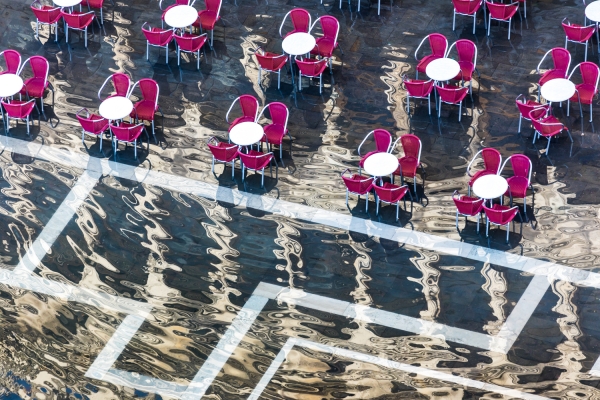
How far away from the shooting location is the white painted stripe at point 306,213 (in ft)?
48.7

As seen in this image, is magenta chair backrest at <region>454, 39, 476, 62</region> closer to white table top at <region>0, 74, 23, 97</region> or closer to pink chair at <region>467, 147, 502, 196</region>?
pink chair at <region>467, 147, 502, 196</region>

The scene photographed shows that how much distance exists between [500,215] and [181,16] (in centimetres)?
660

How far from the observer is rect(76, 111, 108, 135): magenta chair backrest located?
16578 mm

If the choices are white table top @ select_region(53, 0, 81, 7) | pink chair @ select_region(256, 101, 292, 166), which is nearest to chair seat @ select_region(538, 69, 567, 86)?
pink chair @ select_region(256, 101, 292, 166)

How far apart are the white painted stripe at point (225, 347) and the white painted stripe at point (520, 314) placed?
3253 mm

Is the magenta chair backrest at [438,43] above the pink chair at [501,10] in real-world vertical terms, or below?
below

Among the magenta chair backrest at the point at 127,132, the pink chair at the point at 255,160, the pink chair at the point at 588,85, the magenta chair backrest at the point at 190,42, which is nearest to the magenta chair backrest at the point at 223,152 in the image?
the pink chair at the point at 255,160

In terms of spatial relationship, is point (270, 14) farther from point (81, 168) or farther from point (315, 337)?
point (315, 337)

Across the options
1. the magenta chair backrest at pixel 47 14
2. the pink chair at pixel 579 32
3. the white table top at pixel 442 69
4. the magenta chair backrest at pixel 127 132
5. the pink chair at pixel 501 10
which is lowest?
the magenta chair backrest at pixel 127 132

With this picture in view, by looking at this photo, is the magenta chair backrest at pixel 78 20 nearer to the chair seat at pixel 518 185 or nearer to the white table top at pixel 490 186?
the white table top at pixel 490 186

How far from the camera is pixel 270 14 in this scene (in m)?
18.7

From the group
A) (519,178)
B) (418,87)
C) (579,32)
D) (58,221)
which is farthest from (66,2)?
(579,32)

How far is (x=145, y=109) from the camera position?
17016 millimetres

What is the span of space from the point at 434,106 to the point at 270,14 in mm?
3595
